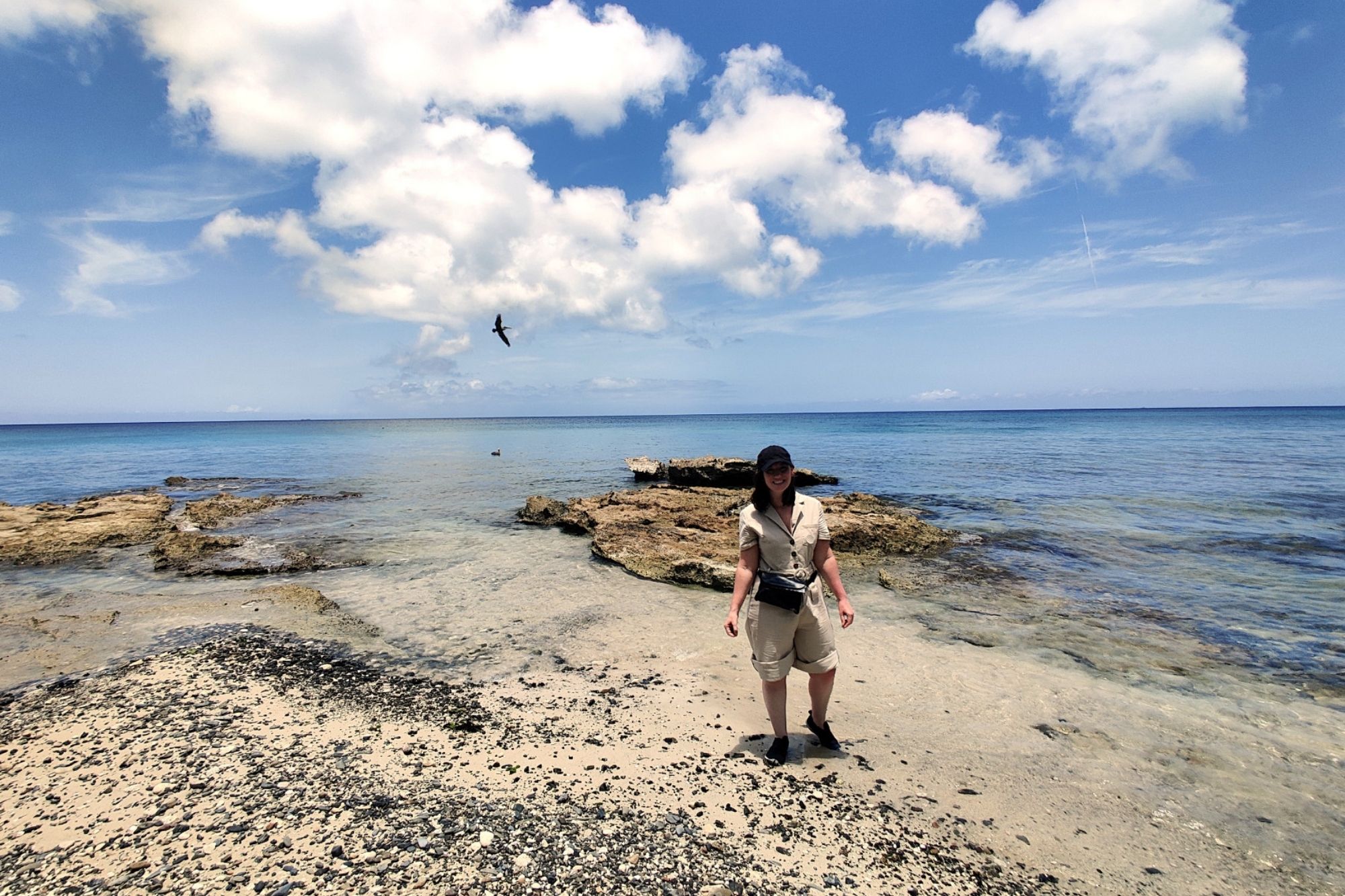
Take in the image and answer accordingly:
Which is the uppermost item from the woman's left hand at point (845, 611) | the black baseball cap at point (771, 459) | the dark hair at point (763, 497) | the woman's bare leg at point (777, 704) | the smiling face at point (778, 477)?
the black baseball cap at point (771, 459)

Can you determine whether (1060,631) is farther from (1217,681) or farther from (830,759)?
(830,759)

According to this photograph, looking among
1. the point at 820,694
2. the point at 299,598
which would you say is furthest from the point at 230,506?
the point at 820,694

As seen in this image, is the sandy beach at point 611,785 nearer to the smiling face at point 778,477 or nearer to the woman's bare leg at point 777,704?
the woman's bare leg at point 777,704

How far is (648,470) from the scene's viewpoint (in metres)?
27.7

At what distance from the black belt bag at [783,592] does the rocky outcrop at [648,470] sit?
22.4m

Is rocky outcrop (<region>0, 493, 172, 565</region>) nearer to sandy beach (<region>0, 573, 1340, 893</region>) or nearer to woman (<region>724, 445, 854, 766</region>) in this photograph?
sandy beach (<region>0, 573, 1340, 893</region>)

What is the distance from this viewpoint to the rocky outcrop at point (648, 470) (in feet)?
90.5

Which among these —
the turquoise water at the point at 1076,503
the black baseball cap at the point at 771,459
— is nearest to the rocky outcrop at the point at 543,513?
the turquoise water at the point at 1076,503

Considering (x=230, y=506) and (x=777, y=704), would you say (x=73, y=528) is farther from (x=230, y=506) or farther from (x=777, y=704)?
(x=777, y=704)

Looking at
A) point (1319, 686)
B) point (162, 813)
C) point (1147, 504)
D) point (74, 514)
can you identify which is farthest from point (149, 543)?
point (1147, 504)

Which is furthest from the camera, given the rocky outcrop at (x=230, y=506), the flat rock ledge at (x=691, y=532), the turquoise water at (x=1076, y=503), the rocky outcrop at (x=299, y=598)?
the rocky outcrop at (x=230, y=506)

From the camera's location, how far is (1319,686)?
654 cm

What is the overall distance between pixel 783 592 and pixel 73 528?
56.4 feet

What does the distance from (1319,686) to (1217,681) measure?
0.99m
